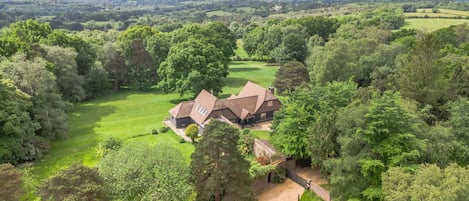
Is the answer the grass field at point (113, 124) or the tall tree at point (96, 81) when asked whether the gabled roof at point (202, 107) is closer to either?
the grass field at point (113, 124)

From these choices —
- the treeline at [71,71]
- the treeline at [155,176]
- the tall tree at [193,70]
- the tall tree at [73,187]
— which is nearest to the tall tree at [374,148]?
the treeline at [155,176]

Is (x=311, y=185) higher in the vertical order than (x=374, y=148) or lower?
lower

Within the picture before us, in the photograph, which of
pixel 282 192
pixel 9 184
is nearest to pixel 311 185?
pixel 282 192

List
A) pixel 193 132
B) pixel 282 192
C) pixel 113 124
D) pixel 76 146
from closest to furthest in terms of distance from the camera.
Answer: pixel 282 192
pixel 76 146
pixel 193 132
pixel 113 124

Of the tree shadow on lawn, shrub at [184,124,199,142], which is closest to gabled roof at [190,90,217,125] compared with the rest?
shrub at [184,124,199,142]

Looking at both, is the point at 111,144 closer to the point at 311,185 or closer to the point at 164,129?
the point at 164,129

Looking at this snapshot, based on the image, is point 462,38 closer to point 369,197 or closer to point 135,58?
point 369,197
